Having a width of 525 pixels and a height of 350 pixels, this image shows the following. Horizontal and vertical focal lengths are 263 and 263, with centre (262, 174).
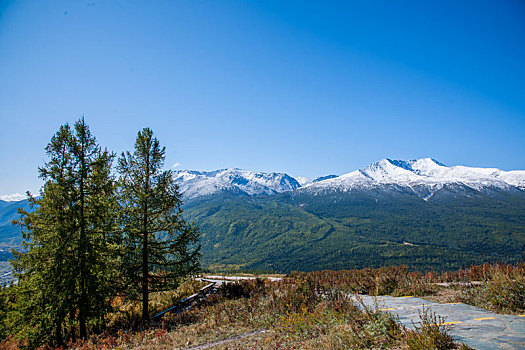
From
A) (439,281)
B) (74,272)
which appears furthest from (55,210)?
(439,281)

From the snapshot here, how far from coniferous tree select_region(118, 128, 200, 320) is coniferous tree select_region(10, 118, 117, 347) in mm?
861

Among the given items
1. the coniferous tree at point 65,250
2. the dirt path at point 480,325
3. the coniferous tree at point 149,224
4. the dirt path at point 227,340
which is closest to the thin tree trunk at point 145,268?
the coniferous tree at point 149,224

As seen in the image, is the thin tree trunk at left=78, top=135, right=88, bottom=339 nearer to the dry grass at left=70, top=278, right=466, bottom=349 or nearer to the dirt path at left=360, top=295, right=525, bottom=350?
the dry grass at left=70, top=278, right=466, bottom=349

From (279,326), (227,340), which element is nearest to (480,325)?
(279,326)

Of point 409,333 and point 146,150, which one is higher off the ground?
point 146,150

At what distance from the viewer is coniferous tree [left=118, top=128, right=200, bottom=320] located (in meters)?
12.7

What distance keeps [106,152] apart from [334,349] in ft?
40.8

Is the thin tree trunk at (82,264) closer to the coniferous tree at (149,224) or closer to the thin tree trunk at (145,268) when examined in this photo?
the coniferous tree at (149,224)

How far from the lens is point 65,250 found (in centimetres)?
1123

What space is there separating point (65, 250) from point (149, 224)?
3.41 metres

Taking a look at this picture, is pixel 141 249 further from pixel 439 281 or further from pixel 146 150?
pixel 439 281

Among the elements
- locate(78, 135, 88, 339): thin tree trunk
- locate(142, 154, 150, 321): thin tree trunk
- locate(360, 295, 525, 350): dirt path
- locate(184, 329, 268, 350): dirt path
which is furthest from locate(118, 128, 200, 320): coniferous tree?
locate(360, 295, 525, 350): dirt path

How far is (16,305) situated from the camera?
35.4 ft

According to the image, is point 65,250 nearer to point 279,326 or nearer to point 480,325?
point 279,326
